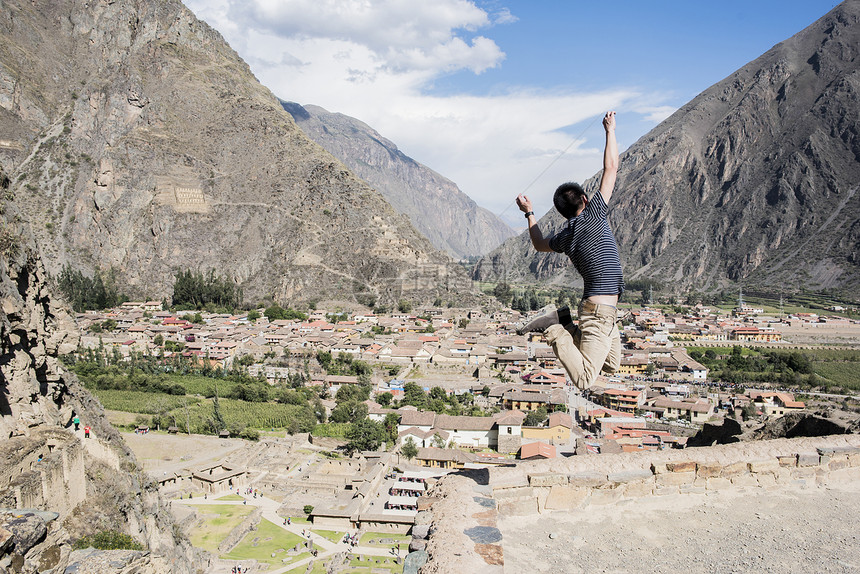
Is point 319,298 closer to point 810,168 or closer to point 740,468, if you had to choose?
point 740,468

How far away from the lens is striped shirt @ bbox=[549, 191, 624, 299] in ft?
13.9

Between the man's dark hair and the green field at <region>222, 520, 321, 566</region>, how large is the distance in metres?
15.4

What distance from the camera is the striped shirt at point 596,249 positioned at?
425 cm

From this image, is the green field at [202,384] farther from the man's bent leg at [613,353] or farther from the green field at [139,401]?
the man's bent leg at [613,353]

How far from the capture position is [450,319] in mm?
59156

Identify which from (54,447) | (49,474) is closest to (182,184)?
(54,447)

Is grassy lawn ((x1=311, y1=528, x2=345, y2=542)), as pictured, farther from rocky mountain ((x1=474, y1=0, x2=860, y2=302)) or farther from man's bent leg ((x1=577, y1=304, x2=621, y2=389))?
rocky mountain ((x1=474, y1=0, x2=860, y2=302))

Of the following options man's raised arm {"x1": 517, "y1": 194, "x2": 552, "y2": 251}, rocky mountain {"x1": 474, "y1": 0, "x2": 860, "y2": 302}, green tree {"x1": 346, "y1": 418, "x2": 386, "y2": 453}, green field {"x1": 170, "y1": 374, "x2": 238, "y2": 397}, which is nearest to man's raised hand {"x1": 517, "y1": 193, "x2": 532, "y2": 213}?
man's raised arm {"x1": 517, "y1": 194, "x2": 552, "y2": 251}

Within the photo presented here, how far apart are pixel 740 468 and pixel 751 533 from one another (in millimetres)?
961

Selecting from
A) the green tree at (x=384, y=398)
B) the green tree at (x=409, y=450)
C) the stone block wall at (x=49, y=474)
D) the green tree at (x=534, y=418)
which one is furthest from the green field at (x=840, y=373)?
the stone block wall at (x=49, y=474)

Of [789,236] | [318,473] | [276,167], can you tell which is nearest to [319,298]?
[276,167]

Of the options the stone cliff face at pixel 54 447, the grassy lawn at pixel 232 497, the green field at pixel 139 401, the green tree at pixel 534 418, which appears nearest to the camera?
the stone cliff face at pixel 54 447

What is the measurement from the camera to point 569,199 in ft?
14.5

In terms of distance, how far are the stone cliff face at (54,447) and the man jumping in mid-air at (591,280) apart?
6.02 metres
